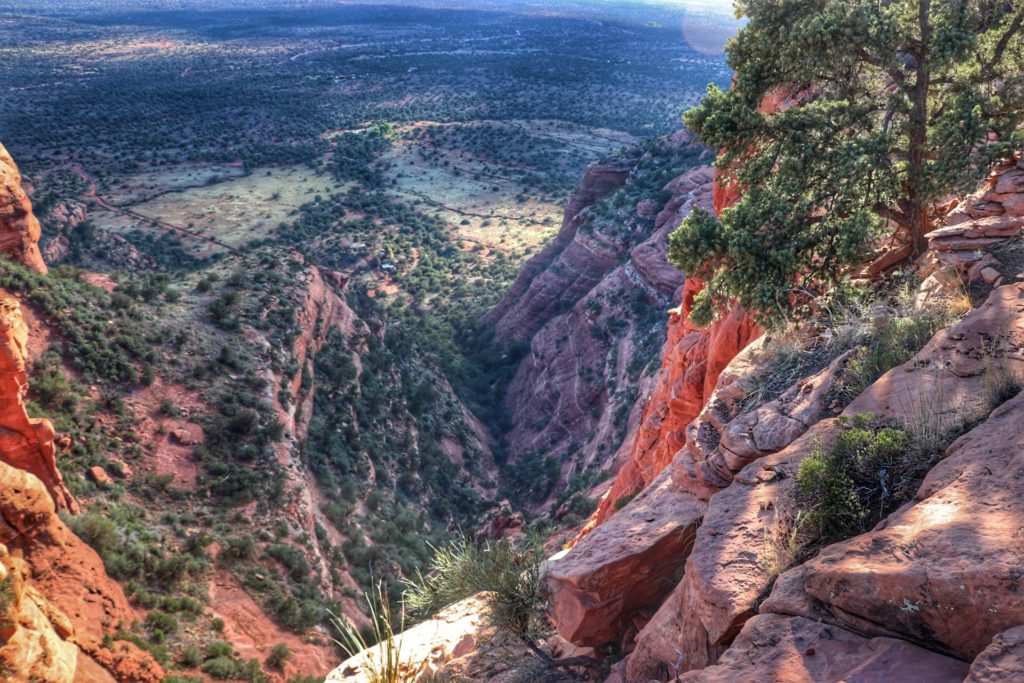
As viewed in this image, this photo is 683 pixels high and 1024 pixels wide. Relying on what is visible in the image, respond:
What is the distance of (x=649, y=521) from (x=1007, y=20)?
9.50 metres

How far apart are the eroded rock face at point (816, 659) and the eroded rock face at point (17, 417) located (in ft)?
50.6

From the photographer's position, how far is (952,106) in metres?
10.6

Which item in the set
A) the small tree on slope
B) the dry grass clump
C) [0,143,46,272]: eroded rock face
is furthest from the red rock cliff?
[0,143,46,272]: eroded rock face

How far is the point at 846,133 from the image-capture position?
1167 cm

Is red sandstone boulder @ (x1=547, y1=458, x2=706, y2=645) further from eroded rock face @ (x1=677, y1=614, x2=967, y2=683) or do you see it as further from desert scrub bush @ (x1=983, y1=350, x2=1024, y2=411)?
desert scrub bush @ (x1=983, y1=350, x2=1024, y2=411)

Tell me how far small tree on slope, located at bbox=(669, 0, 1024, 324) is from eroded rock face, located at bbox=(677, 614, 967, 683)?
623 centimetres

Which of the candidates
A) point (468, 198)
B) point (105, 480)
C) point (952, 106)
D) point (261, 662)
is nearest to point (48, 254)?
point (105, 480)

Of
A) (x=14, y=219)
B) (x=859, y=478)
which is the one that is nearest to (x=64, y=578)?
(x=859, y=478)

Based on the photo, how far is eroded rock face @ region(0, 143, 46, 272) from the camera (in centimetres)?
2230

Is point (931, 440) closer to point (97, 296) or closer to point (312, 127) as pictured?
point (97, 296)

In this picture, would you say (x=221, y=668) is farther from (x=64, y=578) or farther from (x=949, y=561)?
(x=949, y=561)

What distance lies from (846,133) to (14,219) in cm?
2500

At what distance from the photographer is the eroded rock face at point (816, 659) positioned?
14.5 feet

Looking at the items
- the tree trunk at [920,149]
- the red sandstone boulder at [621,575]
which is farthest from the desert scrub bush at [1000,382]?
the tree trunk at [920,149]
